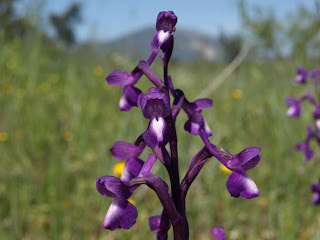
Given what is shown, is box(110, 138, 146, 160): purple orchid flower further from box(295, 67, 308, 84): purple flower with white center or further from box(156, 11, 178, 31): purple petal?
box(295, 67, 308, 84): purple flower with white center

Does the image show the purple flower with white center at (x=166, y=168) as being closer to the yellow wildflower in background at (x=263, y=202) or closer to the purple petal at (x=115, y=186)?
the purple petal at (x=115, y=186)

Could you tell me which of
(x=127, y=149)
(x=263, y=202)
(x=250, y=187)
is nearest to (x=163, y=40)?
(x=127, y=149)

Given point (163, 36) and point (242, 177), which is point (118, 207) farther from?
point (163, 36)

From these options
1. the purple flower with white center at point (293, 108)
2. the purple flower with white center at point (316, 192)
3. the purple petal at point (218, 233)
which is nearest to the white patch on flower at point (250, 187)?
the purple petal at point (218, 233)

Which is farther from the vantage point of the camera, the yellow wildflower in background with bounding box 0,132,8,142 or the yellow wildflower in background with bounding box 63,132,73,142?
the yellow wildflower in background with bounding box 63,132,73,142

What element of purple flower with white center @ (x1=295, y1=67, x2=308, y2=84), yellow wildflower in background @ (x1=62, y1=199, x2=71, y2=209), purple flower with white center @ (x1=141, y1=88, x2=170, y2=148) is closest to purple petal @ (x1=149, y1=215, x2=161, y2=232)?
purple flower with white center @ (x1=141, y1=88, x2=170, y2=148)

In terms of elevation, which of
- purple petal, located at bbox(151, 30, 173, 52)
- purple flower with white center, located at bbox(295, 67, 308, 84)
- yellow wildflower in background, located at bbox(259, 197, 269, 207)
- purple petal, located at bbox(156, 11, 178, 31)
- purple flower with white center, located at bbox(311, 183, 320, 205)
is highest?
purple flower with white center, located at bbox(295, 67, 308, 84)

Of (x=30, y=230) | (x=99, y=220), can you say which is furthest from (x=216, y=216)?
(x=30, y=230)

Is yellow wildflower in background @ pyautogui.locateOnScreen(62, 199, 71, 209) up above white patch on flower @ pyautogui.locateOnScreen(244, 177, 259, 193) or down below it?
above
